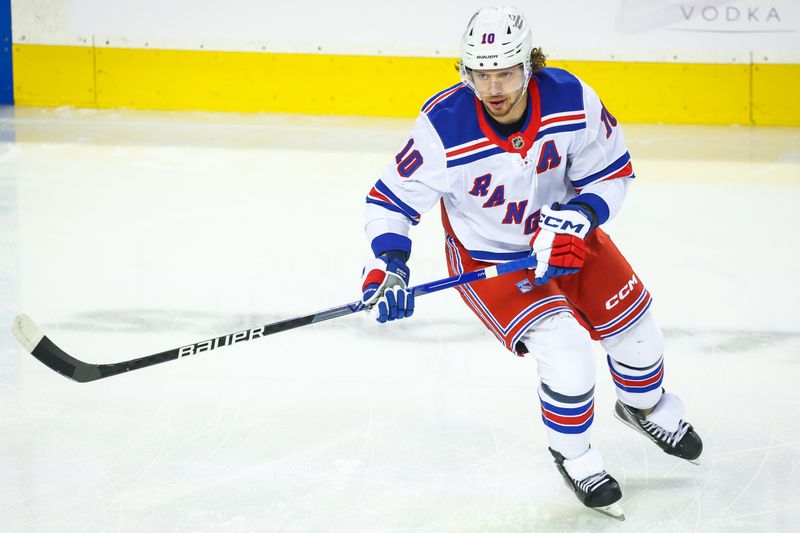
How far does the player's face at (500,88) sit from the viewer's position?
7.68 ft

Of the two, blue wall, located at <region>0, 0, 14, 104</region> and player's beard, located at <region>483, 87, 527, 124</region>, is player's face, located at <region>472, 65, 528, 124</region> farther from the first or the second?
blue wall, located at <region>0, 0, 14, 104</region>

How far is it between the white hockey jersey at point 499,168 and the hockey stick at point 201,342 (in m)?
0.10

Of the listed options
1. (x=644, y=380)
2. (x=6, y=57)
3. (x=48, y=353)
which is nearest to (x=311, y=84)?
(x=6, y=57)

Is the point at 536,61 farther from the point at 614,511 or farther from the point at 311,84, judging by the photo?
the point at 311,84

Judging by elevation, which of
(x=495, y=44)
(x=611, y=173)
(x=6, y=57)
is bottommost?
(x=6, y=57)

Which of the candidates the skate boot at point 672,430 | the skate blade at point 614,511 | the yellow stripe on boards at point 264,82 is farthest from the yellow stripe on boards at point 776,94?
the skate blade at point 614,511

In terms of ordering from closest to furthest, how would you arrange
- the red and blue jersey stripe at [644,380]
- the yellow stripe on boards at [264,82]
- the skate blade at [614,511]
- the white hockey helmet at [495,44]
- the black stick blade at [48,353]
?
the white hockey helmet at [495,44] → the skate blade at [614,511] → the red and blue jersey stripe at [644,380] → the black stick blade at [48,353] → the yellow stripe on boards at [264,82]

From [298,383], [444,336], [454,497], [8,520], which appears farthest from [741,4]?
[8,520]

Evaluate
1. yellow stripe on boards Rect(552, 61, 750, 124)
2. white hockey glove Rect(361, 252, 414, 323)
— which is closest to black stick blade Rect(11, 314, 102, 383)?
white hockey glove Rect(361, 252, 414, 323)

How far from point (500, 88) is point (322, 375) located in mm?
1229

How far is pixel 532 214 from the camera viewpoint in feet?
8.27

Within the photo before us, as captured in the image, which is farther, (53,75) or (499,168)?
(53,75)

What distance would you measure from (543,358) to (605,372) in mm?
972

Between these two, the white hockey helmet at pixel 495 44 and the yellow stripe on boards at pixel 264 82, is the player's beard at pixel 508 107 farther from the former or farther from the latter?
the yellow stripe on boards at pixel 264 82
